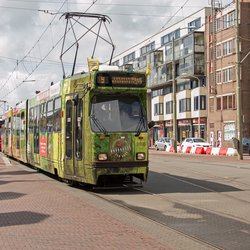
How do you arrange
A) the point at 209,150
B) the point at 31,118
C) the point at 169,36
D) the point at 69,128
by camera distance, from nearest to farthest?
the point at 69,128 → the point at 31,118 → the point at 209,150 → the point at 169,36

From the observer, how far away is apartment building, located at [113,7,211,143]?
6781 centimetres

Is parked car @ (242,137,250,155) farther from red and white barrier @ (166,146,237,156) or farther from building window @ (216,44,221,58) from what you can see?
building window @ (216,44,221,58)

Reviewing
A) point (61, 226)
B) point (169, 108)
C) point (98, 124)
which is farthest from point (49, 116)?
point (169, 108)

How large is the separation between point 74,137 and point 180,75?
5821cm

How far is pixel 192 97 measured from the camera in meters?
70.6

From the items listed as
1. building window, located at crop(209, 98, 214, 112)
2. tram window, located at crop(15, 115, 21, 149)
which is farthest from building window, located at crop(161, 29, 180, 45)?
tram window, located at crop(15, 115, 21, 149)

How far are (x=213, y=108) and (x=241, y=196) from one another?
5178 cm

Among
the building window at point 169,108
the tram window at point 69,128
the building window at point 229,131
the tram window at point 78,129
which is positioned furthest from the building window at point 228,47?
the tram window at point 78,129

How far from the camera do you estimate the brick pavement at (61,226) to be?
23.6 feet

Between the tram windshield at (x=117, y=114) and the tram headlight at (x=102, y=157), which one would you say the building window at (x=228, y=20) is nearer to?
the tram windshield at (x=117, y=114)

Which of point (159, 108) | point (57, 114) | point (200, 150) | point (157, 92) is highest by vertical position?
point (157, 92)

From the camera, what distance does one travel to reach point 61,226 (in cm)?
852

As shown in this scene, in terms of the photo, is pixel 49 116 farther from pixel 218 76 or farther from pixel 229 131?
pixel 218 76

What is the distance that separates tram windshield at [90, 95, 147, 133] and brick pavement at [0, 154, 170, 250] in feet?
6.81
